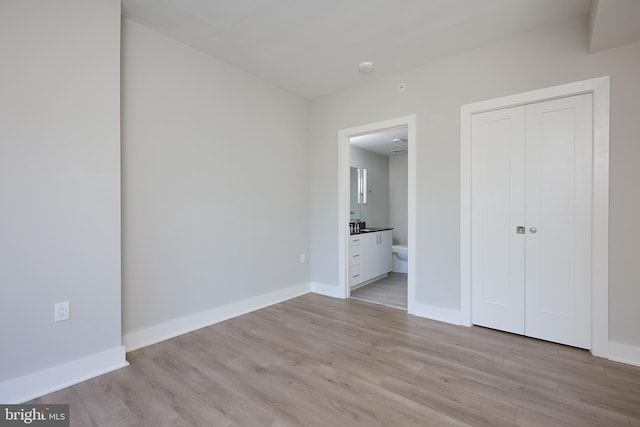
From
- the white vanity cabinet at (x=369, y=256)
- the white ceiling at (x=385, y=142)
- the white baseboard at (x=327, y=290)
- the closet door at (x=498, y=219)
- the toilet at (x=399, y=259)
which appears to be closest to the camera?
the closet door at (x=498, y=219)

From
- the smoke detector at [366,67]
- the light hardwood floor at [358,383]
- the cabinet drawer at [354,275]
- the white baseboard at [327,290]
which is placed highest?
the smoke detector at [366,67]

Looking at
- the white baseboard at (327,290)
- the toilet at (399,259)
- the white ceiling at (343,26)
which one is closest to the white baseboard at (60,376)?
the white baseboard at (327,290)

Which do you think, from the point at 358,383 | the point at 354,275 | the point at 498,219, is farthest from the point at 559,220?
the point at 354,275

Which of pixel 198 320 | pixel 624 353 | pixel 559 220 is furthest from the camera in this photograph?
pixel 198 320

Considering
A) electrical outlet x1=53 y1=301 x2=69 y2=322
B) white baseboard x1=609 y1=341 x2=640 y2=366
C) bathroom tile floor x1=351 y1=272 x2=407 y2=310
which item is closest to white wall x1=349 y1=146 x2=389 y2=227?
bathroom tile floor x1=351 y1=272 x2=407 y2=310

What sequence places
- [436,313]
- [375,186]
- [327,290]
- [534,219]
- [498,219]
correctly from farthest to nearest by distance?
[375,186]
[327,290]
[436,313]
[498,219]
[534,219]

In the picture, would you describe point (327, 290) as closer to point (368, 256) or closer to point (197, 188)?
point (368, 256)

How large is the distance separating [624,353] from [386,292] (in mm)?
2427

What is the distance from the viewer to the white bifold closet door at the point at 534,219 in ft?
7.88

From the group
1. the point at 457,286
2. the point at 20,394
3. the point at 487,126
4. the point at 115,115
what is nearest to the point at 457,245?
A: the point at 457,286

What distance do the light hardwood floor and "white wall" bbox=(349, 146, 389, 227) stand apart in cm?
338

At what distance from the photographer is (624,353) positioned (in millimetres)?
2197

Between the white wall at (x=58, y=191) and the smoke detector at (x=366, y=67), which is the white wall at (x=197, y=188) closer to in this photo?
the white wall at (x=58, y=191)

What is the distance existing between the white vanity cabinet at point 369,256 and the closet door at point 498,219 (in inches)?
66.3
